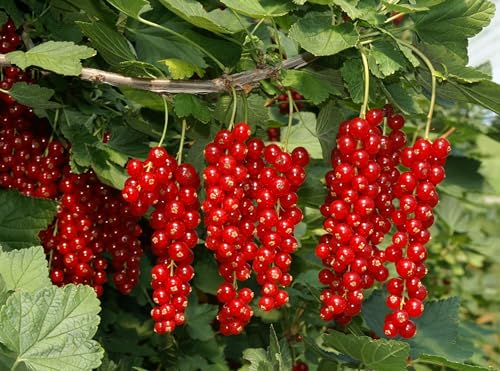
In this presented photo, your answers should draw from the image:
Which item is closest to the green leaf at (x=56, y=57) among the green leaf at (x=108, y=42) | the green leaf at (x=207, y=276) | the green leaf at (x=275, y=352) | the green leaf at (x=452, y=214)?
the green leaf at (x=108, y=42)

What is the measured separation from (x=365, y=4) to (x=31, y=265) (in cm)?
67

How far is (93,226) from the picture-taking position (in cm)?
150

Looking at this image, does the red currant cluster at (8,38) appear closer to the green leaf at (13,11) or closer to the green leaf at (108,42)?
the green leaf at (13,11)

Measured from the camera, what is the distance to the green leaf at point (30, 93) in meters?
1.39

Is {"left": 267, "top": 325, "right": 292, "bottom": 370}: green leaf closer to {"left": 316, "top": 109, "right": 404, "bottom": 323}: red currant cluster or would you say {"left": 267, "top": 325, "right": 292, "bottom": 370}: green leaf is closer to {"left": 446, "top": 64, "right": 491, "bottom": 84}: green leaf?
{"left": 316, "top": 109, "right": 404, "bottom": 323}: red currant cluster

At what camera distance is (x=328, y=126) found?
4.89ft

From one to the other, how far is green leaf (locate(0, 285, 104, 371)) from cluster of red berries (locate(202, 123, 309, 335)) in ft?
0.75

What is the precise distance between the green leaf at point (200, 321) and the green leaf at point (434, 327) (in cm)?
40

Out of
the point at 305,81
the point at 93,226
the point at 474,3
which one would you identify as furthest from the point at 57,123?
the point at 474,3

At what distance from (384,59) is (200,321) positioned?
984mm

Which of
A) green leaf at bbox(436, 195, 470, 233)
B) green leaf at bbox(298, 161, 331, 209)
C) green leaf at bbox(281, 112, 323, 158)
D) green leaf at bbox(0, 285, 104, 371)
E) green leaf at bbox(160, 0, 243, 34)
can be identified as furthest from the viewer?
green leaf at bbox(436, 195, 470, 233)

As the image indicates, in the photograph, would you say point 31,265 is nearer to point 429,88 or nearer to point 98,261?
point 98,261

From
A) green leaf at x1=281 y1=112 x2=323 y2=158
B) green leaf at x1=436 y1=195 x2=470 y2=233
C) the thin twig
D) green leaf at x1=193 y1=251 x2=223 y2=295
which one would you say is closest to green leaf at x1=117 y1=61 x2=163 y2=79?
the thin twig

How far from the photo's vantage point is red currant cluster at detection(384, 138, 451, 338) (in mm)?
1213
